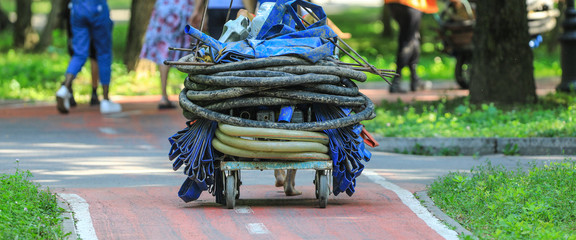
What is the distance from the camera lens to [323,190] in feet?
23.6

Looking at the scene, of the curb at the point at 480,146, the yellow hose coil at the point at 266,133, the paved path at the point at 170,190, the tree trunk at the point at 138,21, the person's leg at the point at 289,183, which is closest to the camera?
the paved path at the point at 170,190

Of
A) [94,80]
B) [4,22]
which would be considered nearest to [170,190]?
[94,80]

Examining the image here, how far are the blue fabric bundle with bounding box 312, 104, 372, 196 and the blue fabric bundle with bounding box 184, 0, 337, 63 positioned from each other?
0.40 metres

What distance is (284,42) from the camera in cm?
737

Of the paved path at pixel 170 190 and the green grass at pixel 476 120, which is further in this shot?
the green grass at pixel 476 120

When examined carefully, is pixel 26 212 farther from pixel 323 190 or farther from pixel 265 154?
pixel 323 190

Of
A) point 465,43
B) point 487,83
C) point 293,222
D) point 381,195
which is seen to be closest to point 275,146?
point 293,222

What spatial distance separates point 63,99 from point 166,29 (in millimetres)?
1831

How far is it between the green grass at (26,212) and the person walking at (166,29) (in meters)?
6.99

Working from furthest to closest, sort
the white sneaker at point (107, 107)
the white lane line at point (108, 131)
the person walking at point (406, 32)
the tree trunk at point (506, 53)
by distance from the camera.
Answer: the person walking at point (406, 32), the white sneaker at point (107, 107), the tree trunk at point (506, 53), the white lane line at point (108, 131)

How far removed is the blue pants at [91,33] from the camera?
13.8m

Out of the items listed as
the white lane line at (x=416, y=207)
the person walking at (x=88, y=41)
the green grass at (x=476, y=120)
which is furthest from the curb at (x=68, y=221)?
the person walking at (x=88, y=41)

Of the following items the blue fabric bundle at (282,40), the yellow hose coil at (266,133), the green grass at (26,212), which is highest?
the blue fabric bundle at (282,40)

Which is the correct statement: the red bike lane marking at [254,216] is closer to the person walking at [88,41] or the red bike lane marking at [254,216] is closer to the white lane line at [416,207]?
the white lane line at [416,207]
